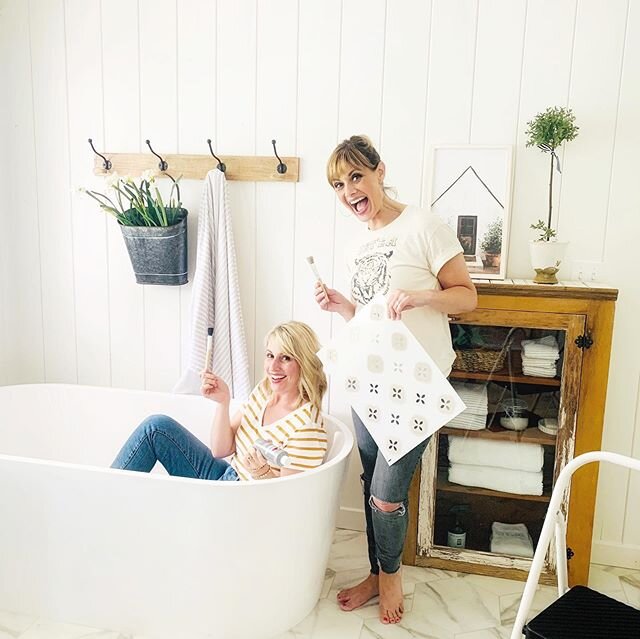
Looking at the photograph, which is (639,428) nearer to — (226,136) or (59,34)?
(226,136)

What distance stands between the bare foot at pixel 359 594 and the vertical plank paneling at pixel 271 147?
0.88 m

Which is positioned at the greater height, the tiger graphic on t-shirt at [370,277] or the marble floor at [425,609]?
the tiger graphic on t-shirt at [370,277]

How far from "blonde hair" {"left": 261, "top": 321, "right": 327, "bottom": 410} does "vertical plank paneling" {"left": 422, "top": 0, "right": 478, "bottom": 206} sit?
0.70 metres

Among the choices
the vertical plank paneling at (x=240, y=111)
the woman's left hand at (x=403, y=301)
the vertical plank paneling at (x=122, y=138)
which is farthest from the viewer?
the vertical plank paneling at (x=122, y=138)

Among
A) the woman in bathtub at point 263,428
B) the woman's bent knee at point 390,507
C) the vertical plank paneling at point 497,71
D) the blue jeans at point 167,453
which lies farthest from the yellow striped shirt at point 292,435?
the vertical plank paneling at point 497,71

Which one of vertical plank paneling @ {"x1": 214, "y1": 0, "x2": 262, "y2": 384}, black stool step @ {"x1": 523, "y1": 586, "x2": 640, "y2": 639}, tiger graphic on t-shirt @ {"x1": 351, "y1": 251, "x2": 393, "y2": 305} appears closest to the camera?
black stool step @ {"x1": 523, "y1": 586, "x2": 640, "y2": 639}

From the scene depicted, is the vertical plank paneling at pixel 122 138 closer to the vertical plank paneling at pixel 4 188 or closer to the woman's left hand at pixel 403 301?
the vertical plank paneling at pixel 4 188

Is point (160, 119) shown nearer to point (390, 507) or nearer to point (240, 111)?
point (240, 111)

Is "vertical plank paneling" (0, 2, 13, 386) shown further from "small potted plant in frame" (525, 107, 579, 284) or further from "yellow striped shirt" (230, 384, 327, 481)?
"small potted plant in frame" (525, 107, 579, 284)

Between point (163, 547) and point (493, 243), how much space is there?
143 centimetres

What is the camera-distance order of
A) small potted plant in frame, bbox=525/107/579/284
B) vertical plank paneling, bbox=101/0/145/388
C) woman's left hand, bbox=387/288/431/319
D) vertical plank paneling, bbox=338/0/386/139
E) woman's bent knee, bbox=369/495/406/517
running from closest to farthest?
1. woman's left hand, bbox=387/288/431/319
2. woman's bent knee, bbox=369/495/406/517
3. small potted plant in frame, bbox=525/107/579/284
4. vertical plank paneling, bbox=338/0/386/139
5. vertical plank paneling, bbox=101/0/145/388

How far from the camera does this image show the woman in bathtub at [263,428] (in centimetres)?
194

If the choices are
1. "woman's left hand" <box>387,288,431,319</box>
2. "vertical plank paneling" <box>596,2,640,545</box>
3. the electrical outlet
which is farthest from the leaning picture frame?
"woman's left hand" <box>387,288,431,319</box>

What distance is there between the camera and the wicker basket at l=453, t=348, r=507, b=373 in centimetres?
217
